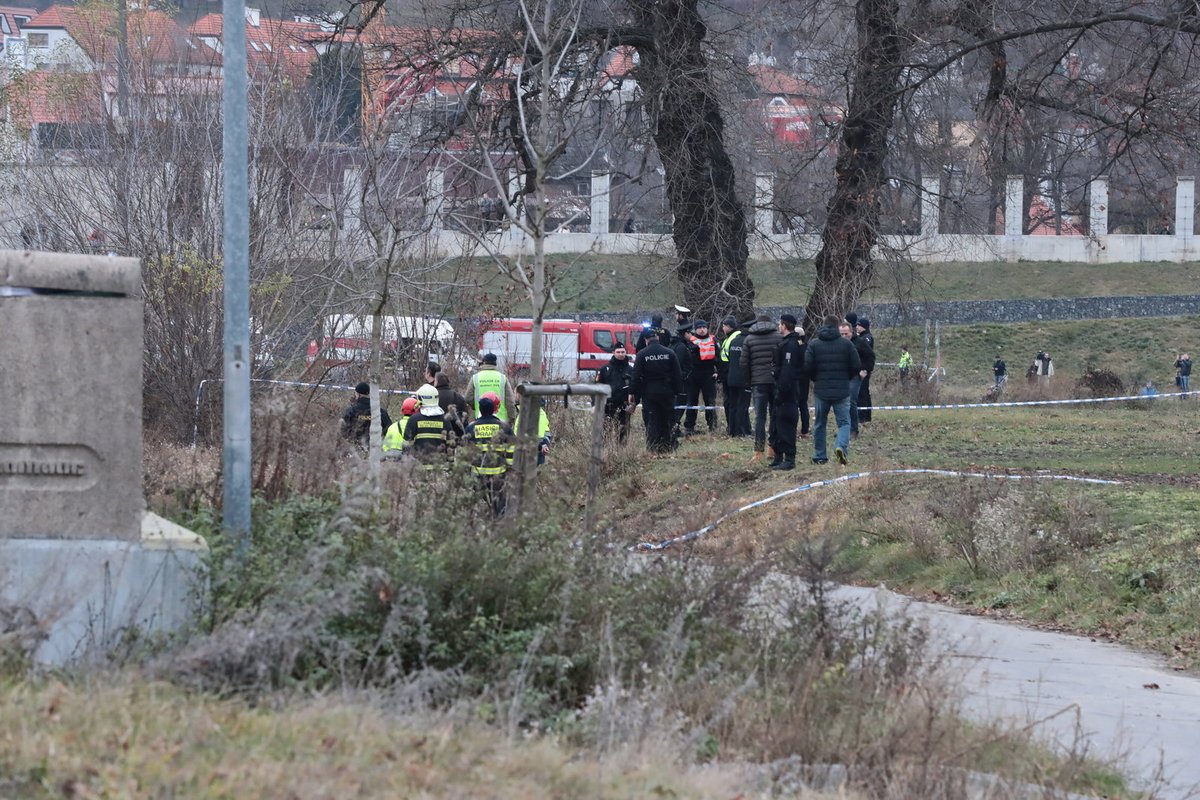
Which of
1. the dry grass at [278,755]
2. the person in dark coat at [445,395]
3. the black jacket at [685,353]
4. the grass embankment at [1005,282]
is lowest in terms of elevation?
the dry grass at [278,755]

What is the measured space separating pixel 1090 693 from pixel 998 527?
12.8ft

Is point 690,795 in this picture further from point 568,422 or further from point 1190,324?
point 1190,324

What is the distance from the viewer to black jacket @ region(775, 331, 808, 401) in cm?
1692

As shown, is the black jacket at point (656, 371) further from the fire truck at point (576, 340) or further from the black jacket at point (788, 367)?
the fire truck at point (576, 340)

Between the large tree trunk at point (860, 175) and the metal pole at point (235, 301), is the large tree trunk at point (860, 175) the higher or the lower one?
the higher one

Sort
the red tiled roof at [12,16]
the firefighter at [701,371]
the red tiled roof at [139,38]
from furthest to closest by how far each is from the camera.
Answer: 1. the red tiled roof at [12,16]
2. the red tiled roof at [139,38]
3. the firefighter at [701,371]

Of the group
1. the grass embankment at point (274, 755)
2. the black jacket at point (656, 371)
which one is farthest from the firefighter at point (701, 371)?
the grass embankment at point (274, 755)

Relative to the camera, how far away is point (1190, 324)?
62156 mm

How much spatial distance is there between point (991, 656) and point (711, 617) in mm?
2477

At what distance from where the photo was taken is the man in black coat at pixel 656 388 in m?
19.2

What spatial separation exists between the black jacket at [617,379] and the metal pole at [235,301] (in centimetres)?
1252

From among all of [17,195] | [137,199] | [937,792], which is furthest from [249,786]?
[17,195]

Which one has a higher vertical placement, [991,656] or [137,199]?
[137,199]

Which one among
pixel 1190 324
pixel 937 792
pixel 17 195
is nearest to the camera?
pixel 937 792
